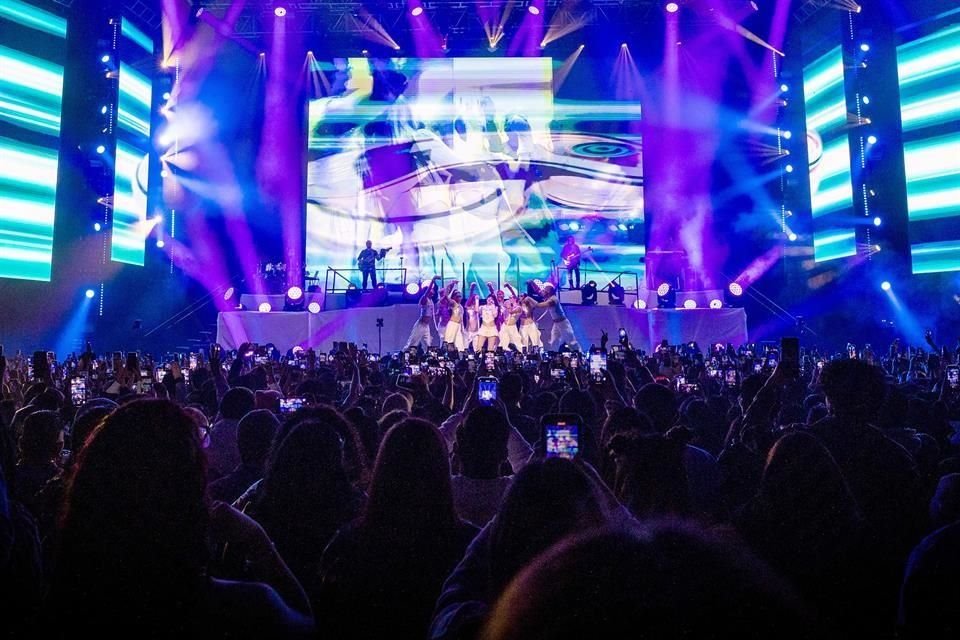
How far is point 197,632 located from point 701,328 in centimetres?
1897

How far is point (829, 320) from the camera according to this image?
2173 centimetres

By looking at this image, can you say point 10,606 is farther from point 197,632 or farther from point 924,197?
point 924,197

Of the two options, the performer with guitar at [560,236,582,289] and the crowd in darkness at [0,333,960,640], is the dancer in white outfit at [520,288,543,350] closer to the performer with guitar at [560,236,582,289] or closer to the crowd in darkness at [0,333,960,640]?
the performer with guitar at [560,236,582,289]

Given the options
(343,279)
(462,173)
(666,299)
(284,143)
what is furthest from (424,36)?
(666,299)

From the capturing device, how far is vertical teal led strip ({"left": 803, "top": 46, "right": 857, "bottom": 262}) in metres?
21.1

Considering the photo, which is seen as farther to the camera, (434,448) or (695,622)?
(434,448)

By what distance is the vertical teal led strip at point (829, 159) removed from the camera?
2106 centimetres

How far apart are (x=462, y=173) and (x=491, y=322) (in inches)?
244

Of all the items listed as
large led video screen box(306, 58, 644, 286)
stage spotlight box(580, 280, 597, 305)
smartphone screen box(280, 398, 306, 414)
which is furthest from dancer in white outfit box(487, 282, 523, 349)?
smartphone screen box(280, 398, 306, 414)

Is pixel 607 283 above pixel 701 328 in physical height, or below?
above

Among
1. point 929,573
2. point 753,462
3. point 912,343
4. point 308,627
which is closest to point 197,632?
point 308,627

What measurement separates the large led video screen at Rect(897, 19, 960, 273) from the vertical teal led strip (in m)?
1.53

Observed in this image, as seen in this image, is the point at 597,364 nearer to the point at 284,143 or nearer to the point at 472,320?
the point at 472,320

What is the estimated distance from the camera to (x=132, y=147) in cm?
2114
